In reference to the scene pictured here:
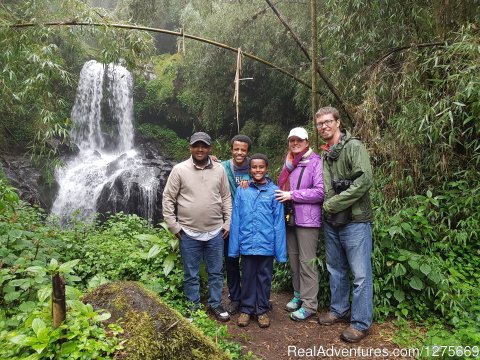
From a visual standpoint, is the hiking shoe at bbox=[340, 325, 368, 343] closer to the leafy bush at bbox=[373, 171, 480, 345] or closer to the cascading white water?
the leafy bush at bbox=[373, 171, 480, 345]

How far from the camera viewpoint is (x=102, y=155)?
1404cm

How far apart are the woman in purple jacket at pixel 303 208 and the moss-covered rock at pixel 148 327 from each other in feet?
4.87

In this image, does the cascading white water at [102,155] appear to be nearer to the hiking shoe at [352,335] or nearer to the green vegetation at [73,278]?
the green vegetation at [73,278]

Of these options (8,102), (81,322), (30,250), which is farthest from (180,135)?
(81,322)

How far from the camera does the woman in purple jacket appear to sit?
3033mm

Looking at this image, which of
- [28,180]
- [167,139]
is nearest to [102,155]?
[167,139]

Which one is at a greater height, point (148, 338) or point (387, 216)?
point (387, 216)

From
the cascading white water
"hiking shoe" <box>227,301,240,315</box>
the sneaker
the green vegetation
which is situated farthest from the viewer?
the cascading white water

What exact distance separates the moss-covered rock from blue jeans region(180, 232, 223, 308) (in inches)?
Answer: 43.3

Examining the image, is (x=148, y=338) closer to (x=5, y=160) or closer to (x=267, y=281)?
(x=267, y=281)

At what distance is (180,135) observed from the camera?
1611 centimetres

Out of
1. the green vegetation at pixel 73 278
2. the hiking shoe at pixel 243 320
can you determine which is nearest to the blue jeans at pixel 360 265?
the hiking shoe at pixel 243 320

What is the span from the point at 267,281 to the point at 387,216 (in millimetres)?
1438

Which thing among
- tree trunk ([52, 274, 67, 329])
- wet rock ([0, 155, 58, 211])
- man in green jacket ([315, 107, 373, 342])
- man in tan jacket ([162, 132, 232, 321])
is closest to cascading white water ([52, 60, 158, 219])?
wet rock ([0, 155, 58, 211])
